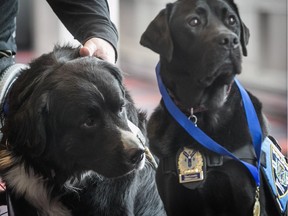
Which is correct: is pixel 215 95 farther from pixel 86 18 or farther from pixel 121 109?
pixel 86 18

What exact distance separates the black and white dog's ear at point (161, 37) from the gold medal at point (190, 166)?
330 millimetres

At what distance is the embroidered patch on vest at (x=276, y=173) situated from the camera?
205 centimetres

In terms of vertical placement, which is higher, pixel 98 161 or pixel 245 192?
pixel 98 161

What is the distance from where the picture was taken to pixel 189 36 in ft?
6.81

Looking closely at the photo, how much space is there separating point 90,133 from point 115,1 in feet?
11.5

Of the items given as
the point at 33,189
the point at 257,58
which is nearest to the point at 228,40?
the point at 33,189

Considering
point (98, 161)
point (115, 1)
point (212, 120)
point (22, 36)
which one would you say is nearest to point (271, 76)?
point (115, 1)

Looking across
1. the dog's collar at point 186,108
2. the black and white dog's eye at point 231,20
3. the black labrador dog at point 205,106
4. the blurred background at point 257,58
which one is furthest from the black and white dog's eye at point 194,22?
the blurred background at point 257,58

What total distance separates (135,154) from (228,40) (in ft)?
1.72

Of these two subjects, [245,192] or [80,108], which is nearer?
[80,108]

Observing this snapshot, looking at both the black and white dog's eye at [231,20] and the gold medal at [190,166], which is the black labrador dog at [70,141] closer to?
the gold medal at [190,166]

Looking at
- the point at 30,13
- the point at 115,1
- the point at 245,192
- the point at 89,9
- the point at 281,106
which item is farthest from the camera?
the point at 30,13

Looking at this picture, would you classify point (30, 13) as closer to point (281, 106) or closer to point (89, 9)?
point (281, 106)

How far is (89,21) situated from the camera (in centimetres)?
216
